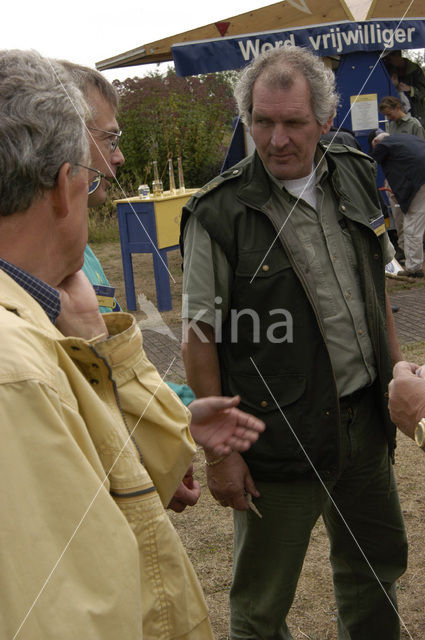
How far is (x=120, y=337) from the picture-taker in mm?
1521

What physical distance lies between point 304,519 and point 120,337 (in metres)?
1.31

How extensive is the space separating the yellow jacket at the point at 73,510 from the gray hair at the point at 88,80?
1354mm

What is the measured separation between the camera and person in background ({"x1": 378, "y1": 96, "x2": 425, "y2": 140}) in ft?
32.9

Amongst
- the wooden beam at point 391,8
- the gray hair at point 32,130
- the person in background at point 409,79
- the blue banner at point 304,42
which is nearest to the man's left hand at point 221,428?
the gray hair at point 32,130

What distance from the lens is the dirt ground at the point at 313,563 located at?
3.19 meters

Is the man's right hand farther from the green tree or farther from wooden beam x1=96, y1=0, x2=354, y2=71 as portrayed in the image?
the green tree

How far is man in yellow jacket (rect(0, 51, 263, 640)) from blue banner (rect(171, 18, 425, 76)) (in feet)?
25.4

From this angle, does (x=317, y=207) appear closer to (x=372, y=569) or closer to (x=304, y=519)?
(x=304, y=519)

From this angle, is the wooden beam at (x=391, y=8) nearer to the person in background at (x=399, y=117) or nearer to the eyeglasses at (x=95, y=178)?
the person in background at (x=399, y=117)

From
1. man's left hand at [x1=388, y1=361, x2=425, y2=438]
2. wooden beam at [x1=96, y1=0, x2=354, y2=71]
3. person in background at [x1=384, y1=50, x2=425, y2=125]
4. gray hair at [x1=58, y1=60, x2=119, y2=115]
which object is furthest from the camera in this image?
person in background at [x1=384, y1=50, x2=425, y2=125]

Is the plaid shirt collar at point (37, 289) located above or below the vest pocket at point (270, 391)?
above

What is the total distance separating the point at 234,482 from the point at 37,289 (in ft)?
4.40

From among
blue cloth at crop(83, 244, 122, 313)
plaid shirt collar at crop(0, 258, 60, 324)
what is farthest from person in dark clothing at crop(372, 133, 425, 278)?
plaid shirt collar at crop(0, 258, 60, 324)

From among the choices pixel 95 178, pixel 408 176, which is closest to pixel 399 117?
pixel 408 176
